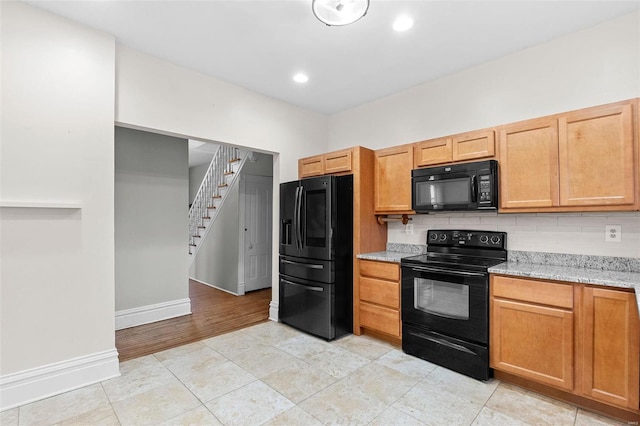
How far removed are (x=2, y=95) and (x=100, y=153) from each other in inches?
25.7

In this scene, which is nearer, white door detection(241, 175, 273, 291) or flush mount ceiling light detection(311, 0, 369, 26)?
flush mount ceiling light detection(311, 0, 369, 26)

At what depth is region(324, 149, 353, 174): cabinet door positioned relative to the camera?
350cm

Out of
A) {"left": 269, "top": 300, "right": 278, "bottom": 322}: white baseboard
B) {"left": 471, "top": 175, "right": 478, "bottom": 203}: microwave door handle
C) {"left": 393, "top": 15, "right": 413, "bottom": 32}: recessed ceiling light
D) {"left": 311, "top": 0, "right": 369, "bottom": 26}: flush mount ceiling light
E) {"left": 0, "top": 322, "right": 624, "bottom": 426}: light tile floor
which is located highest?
{"left": 393, "top": 15, "right": 413, "bottom": 32}: recessed ceiling light

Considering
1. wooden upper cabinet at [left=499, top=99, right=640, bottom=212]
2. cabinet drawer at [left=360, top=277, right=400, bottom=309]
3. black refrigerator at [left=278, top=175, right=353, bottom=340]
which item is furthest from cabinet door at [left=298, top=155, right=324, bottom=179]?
wooden upper cabinet at [left=499, top=99, right=640, bottom=212]

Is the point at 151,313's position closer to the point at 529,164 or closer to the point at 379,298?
the point at 379,298

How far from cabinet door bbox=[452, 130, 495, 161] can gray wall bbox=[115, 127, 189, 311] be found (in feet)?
11.4

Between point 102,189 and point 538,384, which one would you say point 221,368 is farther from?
point 538,384

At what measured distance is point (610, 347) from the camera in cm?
196

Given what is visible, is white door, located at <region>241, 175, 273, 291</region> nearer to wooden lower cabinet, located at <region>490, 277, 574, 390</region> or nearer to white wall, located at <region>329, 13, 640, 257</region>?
white wall, located at <region>329, 13, 640, 257</region>

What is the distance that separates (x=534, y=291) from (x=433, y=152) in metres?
1.52

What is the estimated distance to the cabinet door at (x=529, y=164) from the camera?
7.95ft

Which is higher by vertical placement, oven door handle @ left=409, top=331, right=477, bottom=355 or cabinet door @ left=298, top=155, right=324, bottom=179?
cabinet door @ left=298, top=155, right=324, bottom=179

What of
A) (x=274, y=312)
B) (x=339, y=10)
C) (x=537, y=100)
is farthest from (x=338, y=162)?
(x=274, y=312)

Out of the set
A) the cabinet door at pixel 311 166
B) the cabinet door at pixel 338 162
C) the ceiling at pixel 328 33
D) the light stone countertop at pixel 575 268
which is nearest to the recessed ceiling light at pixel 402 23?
the ceiling at pixel 328 33
